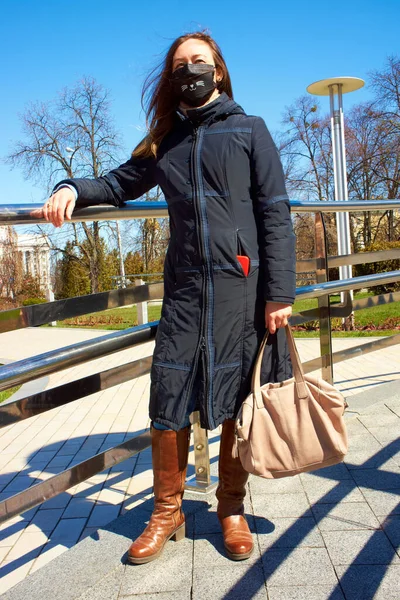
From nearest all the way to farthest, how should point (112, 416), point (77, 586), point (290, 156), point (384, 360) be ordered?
point (77, 586) → point (112, 416) → point (384, 360) → point (290, 156)

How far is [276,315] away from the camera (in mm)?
2006

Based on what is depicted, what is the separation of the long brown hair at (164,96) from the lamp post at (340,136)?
868 centimetres

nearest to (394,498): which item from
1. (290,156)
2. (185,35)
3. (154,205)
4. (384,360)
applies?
(154,205)

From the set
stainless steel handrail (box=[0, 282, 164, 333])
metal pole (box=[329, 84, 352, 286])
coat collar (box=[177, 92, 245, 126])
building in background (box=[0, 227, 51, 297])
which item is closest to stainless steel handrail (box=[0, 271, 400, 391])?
stainless steel handrail (box=[0, 282, 164, 333])

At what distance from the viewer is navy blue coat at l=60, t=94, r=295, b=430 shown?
1.97 m

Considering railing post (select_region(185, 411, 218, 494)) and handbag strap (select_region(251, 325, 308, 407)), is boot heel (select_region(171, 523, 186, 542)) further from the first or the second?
handbag strap (select_region(251, 325, 308, 407))

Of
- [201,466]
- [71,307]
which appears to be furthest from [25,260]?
[71,307]

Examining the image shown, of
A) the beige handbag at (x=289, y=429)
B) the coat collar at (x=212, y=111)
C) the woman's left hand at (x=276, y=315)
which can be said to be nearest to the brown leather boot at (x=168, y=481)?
the beige handbag at (x=289, y=429)

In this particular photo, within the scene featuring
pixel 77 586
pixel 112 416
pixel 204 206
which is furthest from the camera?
pixel 112 416

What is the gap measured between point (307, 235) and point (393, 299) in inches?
853

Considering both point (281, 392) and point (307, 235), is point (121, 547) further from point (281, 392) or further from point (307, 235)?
point (307, 235)

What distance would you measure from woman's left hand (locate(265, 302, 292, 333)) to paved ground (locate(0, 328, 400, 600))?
76 centimetres

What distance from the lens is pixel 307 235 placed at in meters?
25.4

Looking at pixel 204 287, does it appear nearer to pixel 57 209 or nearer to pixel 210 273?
pixel 210 273
